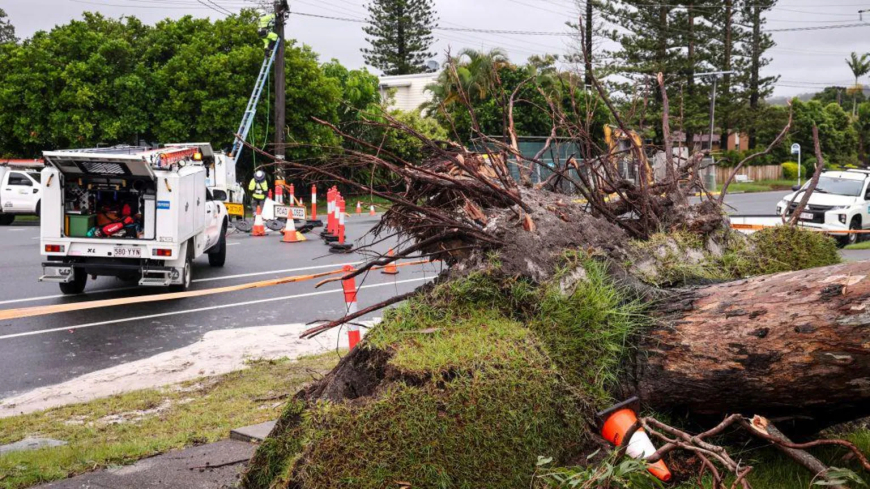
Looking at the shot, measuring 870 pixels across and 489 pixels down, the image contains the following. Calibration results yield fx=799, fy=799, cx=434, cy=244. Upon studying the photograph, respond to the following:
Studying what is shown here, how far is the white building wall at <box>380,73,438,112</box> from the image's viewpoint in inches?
1758

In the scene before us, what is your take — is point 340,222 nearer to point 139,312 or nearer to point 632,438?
point 139,312

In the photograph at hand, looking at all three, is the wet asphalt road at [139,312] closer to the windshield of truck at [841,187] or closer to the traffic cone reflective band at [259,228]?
the traffic cone reflective band at [259,228]

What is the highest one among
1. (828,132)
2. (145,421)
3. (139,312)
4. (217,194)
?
(828,132)

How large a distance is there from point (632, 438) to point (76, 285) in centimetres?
996

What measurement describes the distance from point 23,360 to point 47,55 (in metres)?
22.4

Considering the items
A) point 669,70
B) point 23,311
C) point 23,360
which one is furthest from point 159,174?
point 669,70

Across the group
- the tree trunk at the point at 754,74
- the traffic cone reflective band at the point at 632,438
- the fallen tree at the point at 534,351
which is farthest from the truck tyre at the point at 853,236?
the tree trunk at the point at 754,74

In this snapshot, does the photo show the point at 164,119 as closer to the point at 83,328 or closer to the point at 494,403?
the point at 83,328

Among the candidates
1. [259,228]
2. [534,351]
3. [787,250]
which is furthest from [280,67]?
[534,351]

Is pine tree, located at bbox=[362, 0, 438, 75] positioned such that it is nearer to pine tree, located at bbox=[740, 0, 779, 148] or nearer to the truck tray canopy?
pine tree, located at bbox=[740, 0, 779, 148]

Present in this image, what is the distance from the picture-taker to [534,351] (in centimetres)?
372

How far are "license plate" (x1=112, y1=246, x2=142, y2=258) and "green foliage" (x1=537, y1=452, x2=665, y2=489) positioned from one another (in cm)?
896

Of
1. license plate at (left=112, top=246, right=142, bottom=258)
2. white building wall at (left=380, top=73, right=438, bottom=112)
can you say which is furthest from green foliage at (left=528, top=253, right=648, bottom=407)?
white building wall at (left=380, top=73, right=438, bottom=112)

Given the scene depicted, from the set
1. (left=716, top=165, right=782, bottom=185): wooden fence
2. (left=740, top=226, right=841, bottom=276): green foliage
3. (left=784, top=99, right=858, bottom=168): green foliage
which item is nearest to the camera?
(left=740, top=226, right=841, bottom=276): green foliage
